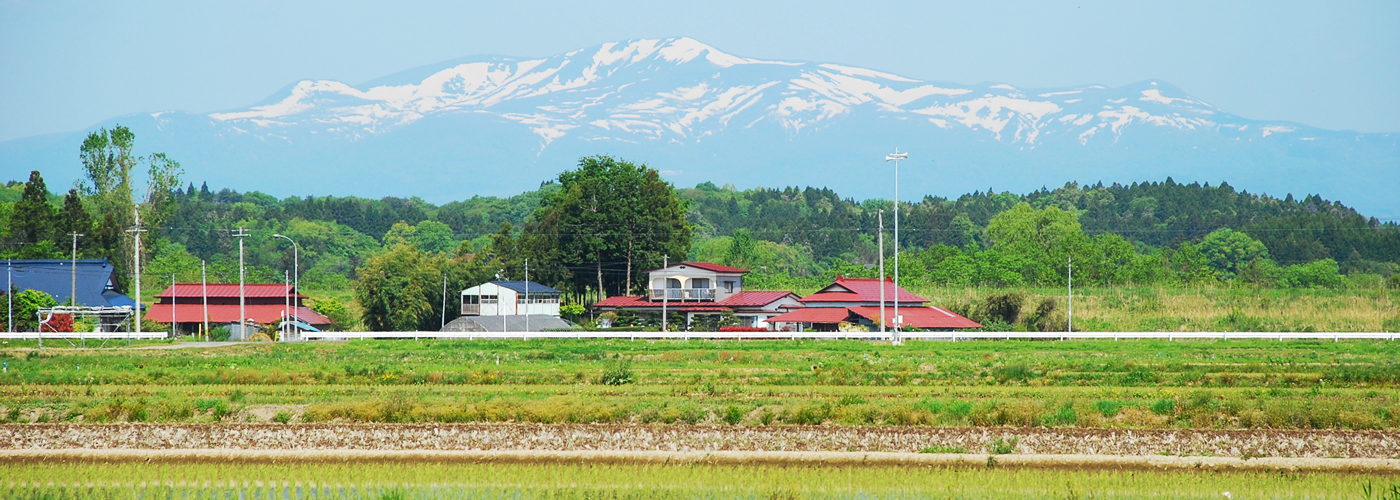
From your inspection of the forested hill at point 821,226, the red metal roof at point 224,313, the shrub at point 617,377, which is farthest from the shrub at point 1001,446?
the forested hill at point 821,226

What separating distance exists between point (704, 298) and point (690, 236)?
10.2 m

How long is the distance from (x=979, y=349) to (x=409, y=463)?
104ft

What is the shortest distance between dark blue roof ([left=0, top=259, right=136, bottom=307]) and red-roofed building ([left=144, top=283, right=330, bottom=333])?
287 centimetres

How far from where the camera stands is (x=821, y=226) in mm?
154000

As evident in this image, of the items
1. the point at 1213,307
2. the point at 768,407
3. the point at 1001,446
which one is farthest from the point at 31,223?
the point at 1001,446

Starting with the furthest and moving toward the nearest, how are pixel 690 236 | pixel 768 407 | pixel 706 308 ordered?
pixel 690 236, pixel 706 308, pixel 768 407

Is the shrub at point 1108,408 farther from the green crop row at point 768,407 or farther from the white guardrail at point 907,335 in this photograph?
the white guardrail at point 907,335

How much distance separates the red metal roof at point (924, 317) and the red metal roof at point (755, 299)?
7379 mm

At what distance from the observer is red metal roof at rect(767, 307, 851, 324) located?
71250 millimetres

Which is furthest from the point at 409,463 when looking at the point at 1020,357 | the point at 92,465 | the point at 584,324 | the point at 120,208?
the point at 120,208

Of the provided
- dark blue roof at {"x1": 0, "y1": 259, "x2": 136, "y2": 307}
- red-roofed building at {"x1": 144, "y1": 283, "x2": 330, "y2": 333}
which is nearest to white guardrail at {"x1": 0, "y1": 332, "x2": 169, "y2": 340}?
dark blue roof at {"x1": 0, "y1": 259, "x2": 136, "y2": 307}

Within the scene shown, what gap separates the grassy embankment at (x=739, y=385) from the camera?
76.3 feet

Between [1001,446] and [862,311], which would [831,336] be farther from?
[1001,446]

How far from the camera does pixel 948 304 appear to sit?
258 ft
